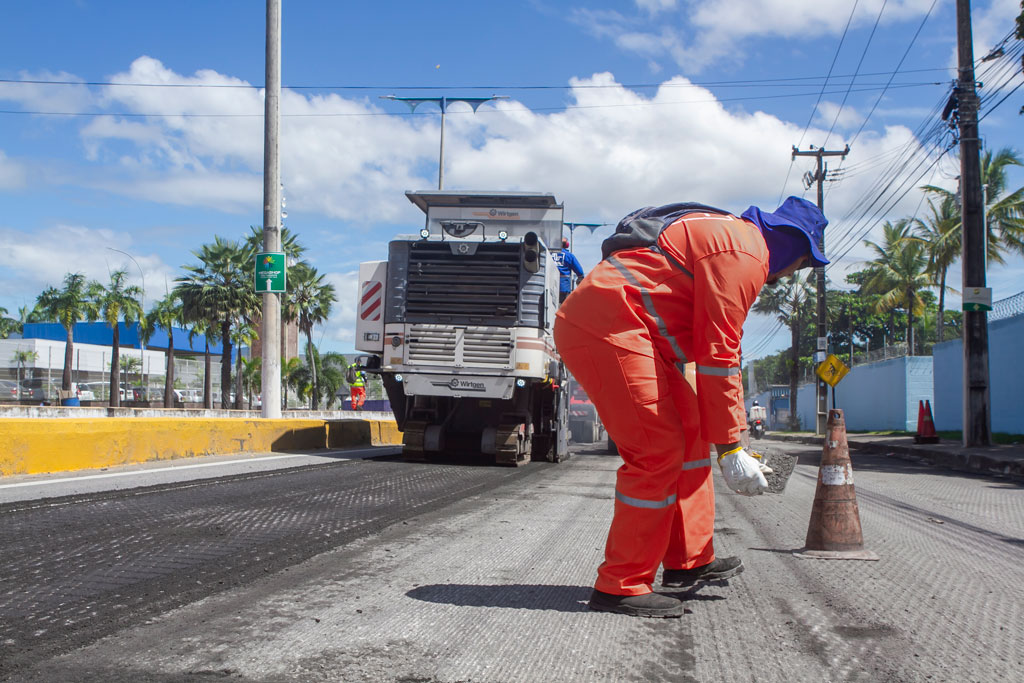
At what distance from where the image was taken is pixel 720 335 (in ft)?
10.5

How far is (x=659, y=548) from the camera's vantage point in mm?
3258

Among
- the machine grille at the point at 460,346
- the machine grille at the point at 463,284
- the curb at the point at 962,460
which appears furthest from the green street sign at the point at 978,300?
the machine grille at the point at 460,346

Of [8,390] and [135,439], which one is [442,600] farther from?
[8,390]

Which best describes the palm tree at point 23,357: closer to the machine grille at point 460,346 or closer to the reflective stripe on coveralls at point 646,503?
the machine grille at point 460,346

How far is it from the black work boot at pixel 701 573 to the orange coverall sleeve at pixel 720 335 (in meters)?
0.66

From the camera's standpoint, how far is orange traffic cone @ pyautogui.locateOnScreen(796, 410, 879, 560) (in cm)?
453

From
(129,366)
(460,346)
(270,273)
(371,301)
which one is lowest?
(460,346)

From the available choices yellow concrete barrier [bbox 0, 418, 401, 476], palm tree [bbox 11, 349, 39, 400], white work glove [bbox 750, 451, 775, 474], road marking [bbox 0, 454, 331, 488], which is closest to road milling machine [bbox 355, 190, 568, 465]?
road marking [bbox 0, 454, 331, 488]

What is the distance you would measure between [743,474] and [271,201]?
1318 centimetres

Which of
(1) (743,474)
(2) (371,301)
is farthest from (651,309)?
(2) (371,301)

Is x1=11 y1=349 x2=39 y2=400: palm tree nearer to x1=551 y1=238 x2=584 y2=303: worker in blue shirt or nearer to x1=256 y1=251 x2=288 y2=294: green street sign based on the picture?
x1=256 y1=251 x2=288 y2=294: green street sign

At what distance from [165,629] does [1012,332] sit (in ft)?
77.9

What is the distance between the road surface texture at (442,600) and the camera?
2.63 m

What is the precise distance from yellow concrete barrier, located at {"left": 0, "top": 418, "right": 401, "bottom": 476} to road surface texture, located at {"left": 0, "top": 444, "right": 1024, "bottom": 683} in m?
2.68
